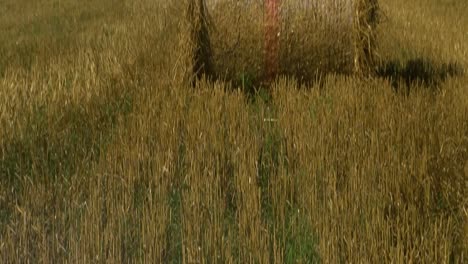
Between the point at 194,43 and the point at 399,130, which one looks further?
the point at 194,43

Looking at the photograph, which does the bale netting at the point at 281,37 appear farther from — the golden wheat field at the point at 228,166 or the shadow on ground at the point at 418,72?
the shadow on ground at the point at 418,72

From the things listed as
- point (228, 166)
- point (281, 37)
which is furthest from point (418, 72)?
point (228, 166)

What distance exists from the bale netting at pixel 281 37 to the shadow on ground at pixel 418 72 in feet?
0.96

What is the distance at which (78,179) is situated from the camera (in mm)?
2885

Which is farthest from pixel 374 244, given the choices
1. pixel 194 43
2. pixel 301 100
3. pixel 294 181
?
pixel 194 43

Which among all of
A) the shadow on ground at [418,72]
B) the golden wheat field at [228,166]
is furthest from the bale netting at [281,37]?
the shadow on ground at [418,72]

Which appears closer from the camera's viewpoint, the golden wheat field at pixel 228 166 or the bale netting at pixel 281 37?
the golden wheat field at pixel 228 166

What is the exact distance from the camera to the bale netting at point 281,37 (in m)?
4.53

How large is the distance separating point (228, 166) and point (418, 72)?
2.52 metres

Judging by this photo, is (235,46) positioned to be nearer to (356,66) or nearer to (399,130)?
(356,66)

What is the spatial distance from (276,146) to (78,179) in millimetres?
1078

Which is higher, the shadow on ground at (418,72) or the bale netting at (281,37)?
the bale netting at (281,37)

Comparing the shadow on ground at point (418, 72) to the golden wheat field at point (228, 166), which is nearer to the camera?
the golden wheat field at point (228, 166)

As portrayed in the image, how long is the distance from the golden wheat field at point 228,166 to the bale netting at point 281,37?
4.6 inches
